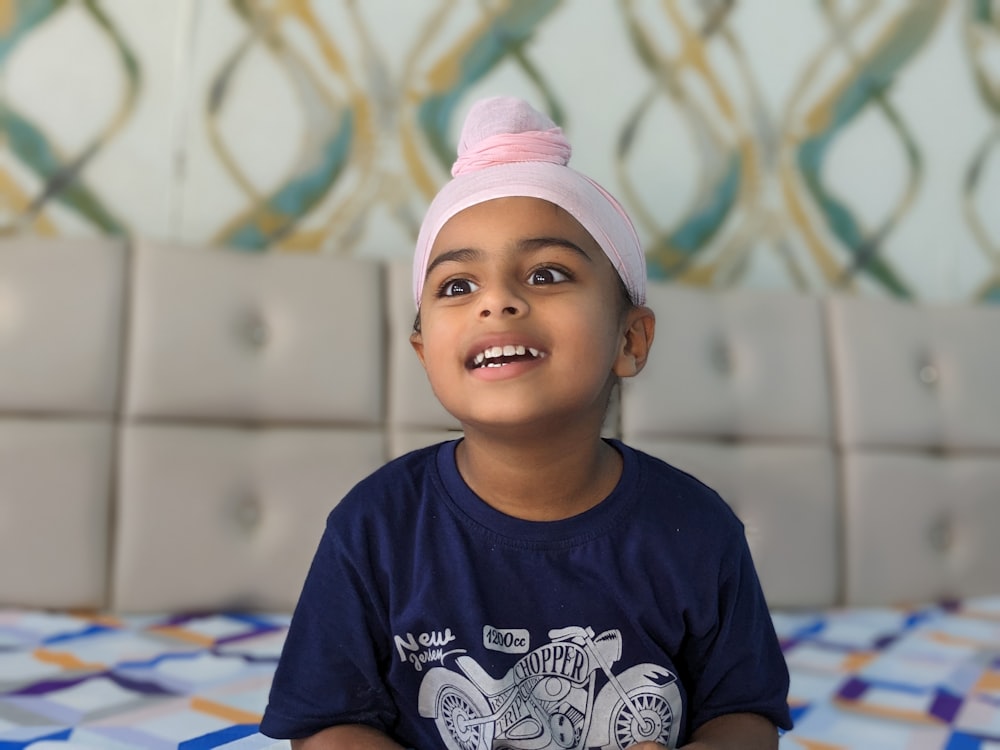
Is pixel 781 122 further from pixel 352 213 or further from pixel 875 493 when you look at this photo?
pixel 352 213

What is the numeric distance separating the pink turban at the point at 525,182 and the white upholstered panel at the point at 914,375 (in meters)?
0.82

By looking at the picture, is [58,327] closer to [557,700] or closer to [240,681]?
[240,681]

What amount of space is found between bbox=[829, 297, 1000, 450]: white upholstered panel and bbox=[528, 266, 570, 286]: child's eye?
93 cm

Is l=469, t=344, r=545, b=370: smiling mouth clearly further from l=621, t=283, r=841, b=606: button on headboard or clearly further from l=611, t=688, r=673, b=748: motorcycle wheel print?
l=621, t=283, r=841, b=606: button on headboard

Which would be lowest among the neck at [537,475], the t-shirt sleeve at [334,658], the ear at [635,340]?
the t-shirt sleeve at [334,658]

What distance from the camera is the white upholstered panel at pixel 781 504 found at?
1443 mm

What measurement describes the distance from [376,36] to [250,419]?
0.68 metres

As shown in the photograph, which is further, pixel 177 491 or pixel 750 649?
pixel 177 491

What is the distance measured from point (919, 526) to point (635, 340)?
3.01 ft

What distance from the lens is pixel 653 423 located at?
4.71 ft

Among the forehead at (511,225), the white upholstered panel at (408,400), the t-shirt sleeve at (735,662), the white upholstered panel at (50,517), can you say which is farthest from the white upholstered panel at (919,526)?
the white upholstered panel at (50,517)

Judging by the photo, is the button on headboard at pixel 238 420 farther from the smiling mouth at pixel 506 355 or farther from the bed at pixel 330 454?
the smiling mouth at pixel 506 355

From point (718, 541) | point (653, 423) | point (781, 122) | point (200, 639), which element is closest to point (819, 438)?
point (653, 423)

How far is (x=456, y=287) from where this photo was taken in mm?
785
